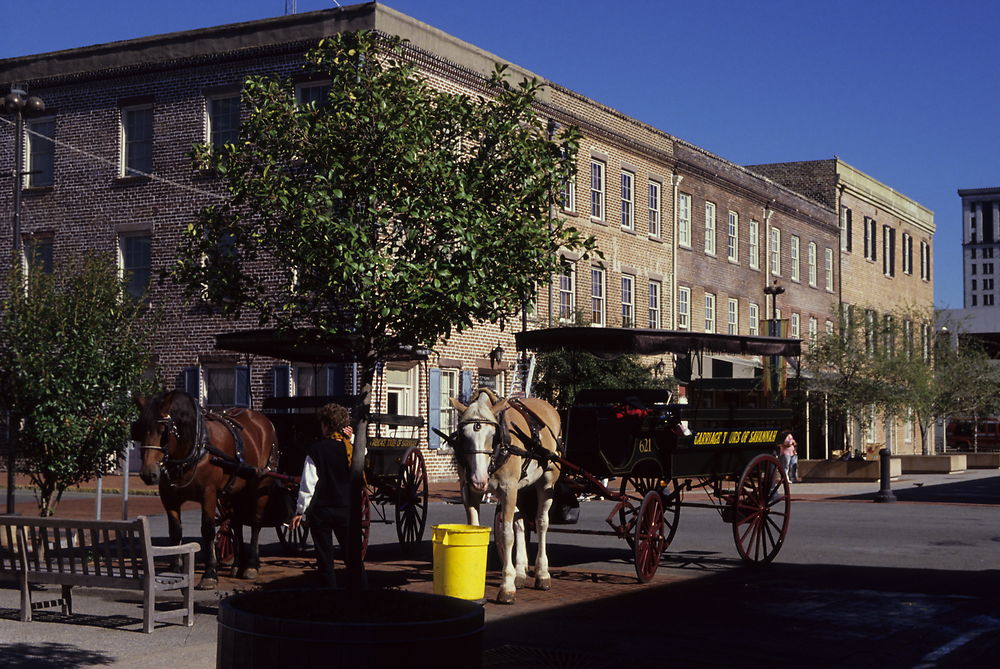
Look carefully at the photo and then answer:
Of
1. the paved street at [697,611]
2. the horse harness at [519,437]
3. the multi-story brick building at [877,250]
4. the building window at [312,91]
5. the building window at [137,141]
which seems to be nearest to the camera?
the paved street at [697,611]

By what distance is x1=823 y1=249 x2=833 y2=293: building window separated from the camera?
56.2m

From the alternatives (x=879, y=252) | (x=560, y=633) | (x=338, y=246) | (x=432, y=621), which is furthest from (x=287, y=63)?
(x=879, y=252)

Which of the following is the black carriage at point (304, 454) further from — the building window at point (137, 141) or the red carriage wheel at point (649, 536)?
the building window at point (137, 141)

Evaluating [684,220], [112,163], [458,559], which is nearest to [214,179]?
[112,163]

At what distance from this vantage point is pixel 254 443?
1388cm

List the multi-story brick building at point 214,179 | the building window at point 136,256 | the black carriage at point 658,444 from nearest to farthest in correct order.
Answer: the black carriage at point 658,444, the multi-story brick building at point 214,179, the building window at point 136,256

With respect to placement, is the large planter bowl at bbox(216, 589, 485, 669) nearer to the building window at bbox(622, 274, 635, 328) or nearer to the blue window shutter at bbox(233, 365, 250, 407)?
the blue window shutter at bbox(233, 365, 250, 407)

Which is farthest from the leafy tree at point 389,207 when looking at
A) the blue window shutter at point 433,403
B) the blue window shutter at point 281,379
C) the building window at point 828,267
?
the building window at point 828,267

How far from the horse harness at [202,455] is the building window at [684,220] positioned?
31.5m

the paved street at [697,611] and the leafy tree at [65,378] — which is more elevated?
the leafy tree at [65,378]

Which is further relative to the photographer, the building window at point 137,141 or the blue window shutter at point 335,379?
the building window at point 137,141

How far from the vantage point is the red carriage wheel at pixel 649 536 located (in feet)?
43.4

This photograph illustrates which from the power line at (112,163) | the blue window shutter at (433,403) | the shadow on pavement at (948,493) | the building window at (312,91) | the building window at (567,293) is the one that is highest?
the building window at (312,91)

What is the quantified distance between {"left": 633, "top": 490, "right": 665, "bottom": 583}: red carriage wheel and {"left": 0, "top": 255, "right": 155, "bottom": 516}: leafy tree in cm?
636
